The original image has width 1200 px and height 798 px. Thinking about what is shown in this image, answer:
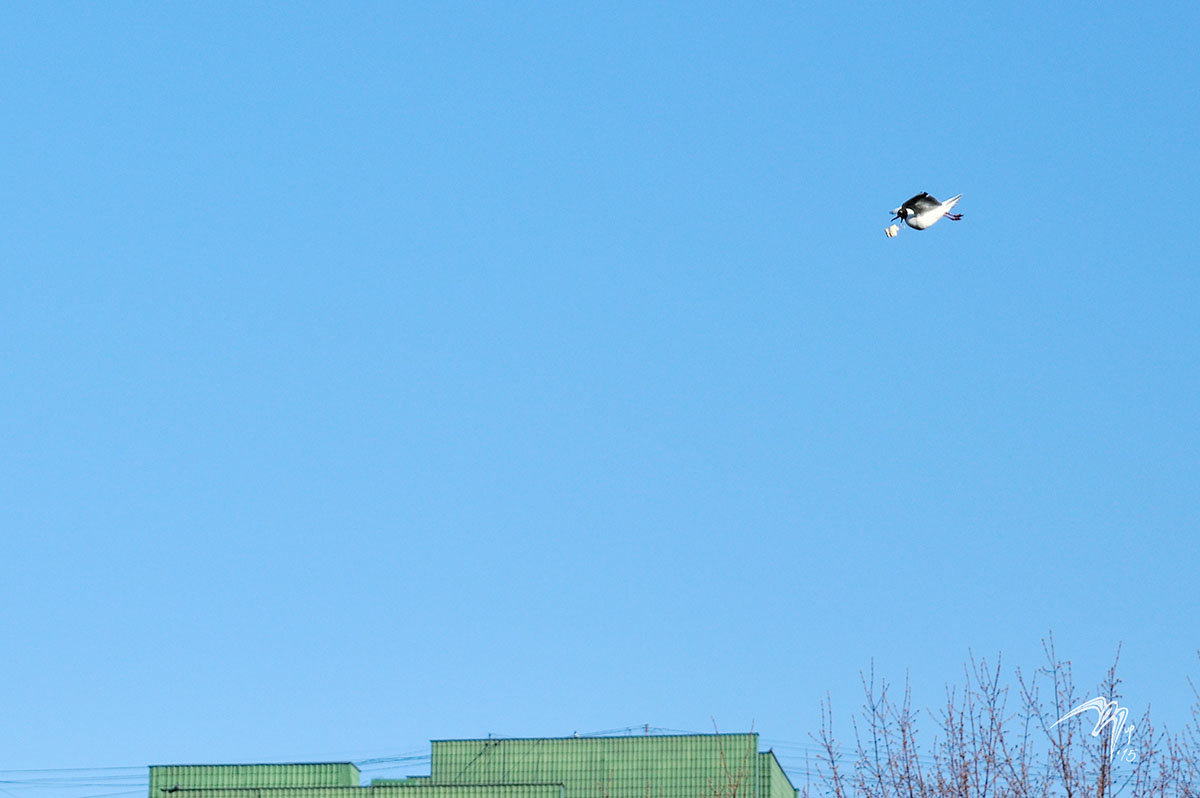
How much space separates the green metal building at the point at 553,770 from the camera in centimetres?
8719

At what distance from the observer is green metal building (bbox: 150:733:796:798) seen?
8719 cm

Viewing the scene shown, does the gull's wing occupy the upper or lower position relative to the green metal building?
lower

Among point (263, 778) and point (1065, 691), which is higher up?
point (263, 778)

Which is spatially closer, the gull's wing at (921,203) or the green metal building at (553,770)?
the gull's wing at (921,203)

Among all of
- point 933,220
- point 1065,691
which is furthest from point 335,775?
point 933,220

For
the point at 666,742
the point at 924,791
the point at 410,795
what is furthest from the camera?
the point at 666,742

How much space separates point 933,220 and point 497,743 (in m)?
68.4

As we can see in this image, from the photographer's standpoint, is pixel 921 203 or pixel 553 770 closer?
pixel 921 203

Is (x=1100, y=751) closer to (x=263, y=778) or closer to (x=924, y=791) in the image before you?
(x=924, y=791)

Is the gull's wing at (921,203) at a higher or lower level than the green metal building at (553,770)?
lower

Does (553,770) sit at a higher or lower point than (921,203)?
higher

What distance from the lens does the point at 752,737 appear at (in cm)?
8438

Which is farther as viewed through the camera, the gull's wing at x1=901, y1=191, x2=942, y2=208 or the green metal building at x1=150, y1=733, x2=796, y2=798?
the green metal building at x1=150, y1=733, x2=796, y2=798

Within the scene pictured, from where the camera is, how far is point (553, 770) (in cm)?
9181
